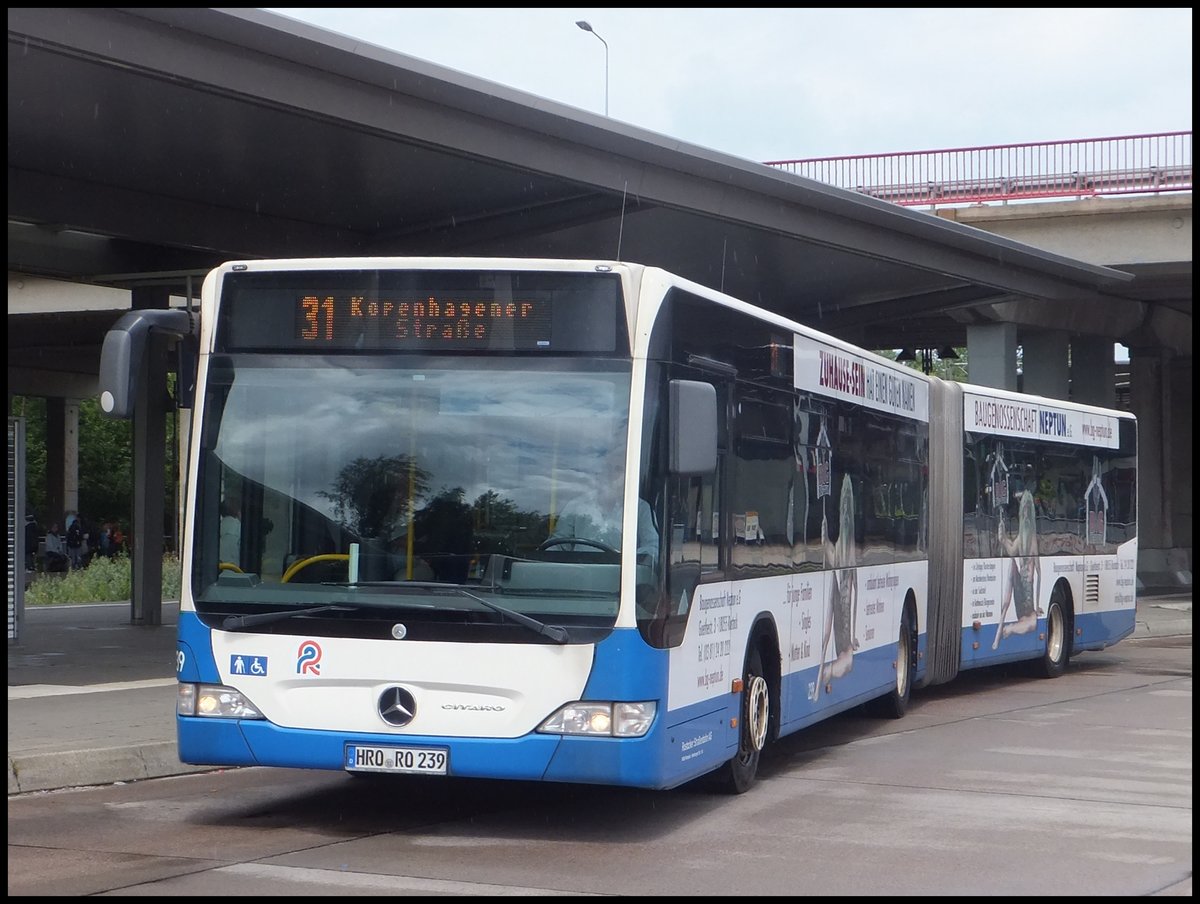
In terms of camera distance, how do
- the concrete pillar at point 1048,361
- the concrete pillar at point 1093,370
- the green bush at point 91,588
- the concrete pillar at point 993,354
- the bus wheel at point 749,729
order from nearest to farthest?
the bus wheel at point 749,729 < the green bush at point 91,588 < the concrete pillar at point 993,354 < the concrete pillar at point 1048,361 < the concrete pillar at point 1093,370

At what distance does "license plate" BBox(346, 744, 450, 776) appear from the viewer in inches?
330

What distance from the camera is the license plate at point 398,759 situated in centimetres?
838

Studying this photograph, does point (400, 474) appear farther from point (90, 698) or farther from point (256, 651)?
point (90, 698)

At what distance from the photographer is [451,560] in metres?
8.46

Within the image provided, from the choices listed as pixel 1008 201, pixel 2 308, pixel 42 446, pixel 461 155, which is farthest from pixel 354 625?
pixel 42 446

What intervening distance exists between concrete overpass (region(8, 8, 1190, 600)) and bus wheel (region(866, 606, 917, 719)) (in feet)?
14.8

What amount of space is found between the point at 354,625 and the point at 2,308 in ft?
22.9

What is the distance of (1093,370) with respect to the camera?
39.8 metres

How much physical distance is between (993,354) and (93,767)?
2685cm

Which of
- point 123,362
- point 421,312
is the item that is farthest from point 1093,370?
point 123,362

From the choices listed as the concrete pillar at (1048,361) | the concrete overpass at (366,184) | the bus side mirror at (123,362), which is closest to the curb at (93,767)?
the bus side mirror at (123,362)

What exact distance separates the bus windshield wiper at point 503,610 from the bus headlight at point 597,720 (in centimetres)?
36

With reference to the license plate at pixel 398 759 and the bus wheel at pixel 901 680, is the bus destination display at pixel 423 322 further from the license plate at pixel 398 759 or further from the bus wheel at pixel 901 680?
the bus wheel at pixel 901 680

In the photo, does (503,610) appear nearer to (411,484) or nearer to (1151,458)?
(411,484)
